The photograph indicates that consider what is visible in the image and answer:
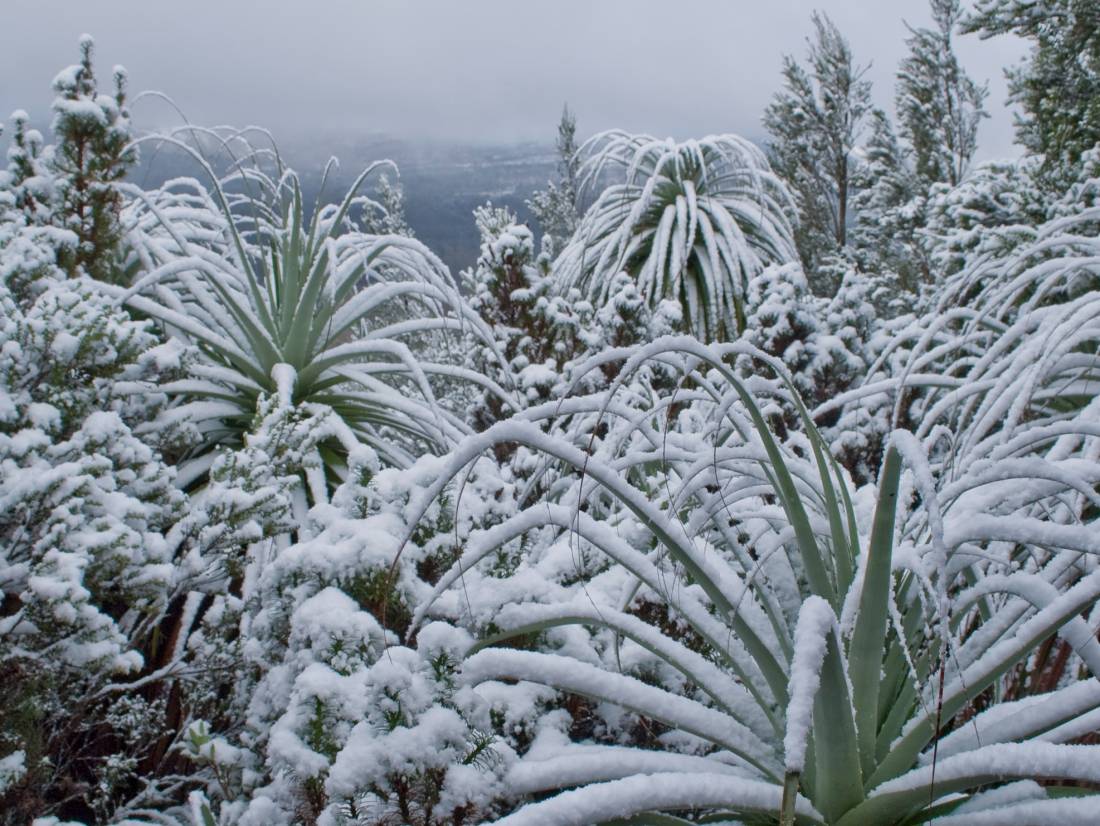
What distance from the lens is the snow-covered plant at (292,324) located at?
11.4 ft

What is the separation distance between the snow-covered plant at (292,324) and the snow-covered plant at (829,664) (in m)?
1.95

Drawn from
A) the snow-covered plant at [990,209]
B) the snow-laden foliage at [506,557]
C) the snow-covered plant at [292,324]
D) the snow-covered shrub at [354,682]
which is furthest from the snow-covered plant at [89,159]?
the snow-covered plant at [990,209]

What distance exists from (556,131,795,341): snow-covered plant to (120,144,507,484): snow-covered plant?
251 centimetres

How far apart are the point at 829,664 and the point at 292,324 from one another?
122 inches

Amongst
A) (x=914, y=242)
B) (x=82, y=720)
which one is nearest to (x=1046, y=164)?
(x=914, y=242)

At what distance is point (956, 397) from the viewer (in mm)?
1818

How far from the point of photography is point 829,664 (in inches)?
44.8

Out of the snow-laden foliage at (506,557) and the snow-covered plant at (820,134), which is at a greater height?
the snow-covered plant at (820,134)

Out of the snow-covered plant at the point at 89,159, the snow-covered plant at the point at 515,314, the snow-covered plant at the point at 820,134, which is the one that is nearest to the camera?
the snow-covered plant at the point at 89,159

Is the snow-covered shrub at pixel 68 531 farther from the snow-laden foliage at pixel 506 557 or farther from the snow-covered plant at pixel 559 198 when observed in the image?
the snow-covered plant at pixel 559 198

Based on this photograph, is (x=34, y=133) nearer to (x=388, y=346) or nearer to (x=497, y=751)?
(x=388, y=346)

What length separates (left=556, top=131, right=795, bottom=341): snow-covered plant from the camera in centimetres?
644

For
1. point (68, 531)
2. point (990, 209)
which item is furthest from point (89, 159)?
point (990, 209)

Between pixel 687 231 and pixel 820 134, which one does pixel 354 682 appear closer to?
pixel 687 231
